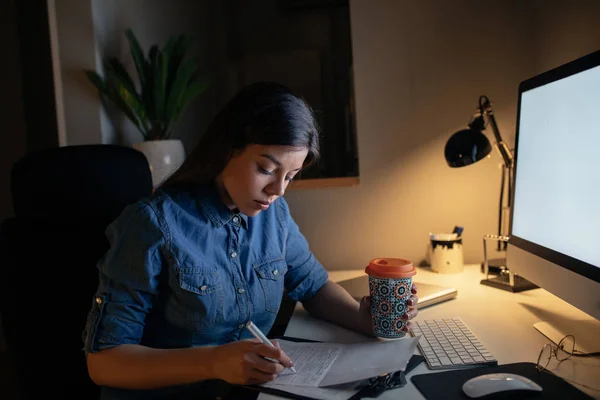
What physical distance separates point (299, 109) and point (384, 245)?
31.8 inches

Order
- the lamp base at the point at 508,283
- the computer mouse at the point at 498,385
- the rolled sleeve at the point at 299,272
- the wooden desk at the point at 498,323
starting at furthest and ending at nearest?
1. the lamp base at the point at 508,283
2. the rolled sleeve at the point at 299,272
3. the wooden desk at the point at 498,323
4. the computer mouse at the point at 498,385

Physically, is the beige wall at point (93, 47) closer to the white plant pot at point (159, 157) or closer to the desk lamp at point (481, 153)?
the white plant pot at point (159, 157)

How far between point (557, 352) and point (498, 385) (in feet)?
0.81

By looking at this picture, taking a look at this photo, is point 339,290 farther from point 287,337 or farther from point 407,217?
point 407,217

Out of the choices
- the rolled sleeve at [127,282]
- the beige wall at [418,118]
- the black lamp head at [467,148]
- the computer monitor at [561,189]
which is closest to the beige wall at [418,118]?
the beige wall at [418,118]

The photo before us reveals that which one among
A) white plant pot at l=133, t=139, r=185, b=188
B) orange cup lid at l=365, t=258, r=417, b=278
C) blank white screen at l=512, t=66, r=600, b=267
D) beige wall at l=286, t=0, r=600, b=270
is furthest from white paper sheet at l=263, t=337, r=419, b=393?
white plant pot at l=133, t=139, r=185, b=188

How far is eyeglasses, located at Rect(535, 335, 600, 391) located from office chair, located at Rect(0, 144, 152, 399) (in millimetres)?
882

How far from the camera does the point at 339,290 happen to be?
1162 millimetres

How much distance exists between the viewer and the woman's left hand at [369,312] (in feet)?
3.17

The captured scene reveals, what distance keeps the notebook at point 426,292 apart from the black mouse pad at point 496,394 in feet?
1.21

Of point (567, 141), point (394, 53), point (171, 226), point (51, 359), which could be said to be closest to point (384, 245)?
point (394, 53)

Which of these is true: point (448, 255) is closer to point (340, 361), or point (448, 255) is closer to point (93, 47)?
point (340, 361)

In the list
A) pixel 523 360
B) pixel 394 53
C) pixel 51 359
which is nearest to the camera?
pixel 523 360

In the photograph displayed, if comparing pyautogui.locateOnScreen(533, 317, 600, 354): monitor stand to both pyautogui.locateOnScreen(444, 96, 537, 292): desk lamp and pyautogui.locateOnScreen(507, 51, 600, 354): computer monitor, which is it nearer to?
pyautogui.locateOnScreen(507, 51, 600, 354): computer monitor
